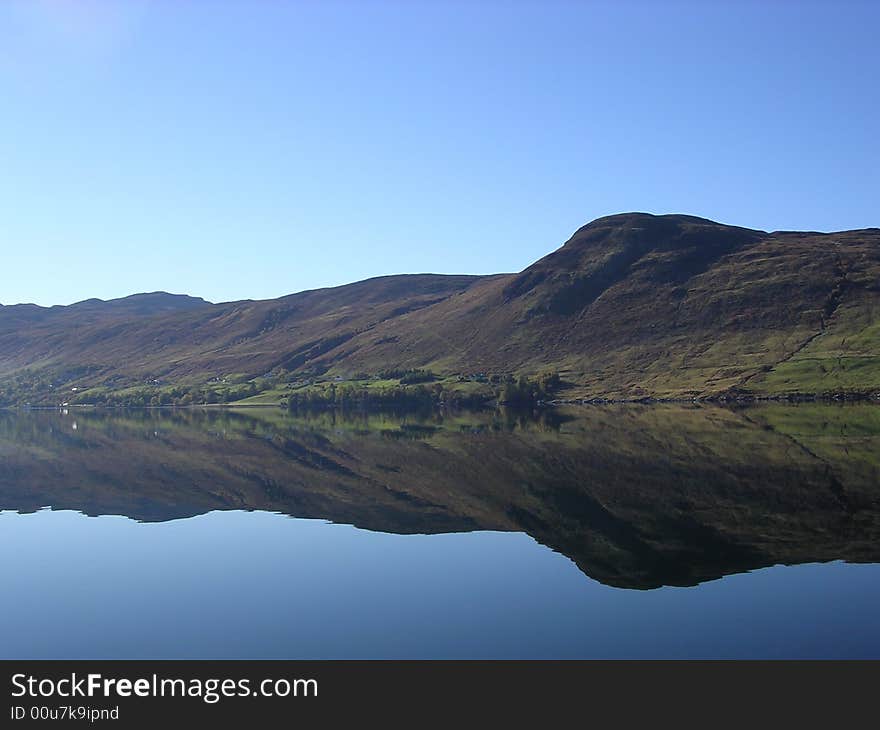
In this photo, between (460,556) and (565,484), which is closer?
(460,556)

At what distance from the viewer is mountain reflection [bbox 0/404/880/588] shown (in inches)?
1633

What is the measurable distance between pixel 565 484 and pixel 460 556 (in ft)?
84.1

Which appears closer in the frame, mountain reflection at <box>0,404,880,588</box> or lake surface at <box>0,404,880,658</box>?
lake surface at <box>0,404,880,658</box>

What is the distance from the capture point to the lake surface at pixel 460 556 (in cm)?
2756

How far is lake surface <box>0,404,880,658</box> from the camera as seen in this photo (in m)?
27.6

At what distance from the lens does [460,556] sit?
4141cm

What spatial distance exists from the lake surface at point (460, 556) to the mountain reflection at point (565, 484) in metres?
0.34

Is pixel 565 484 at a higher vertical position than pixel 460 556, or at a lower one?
higher

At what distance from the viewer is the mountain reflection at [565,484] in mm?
41469

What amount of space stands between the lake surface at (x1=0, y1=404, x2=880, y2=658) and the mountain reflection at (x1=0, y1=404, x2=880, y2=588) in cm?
34

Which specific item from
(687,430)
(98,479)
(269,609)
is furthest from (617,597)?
(687,430)

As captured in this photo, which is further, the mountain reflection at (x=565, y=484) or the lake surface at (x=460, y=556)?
the mountain reflection at (x=565, y=484)
